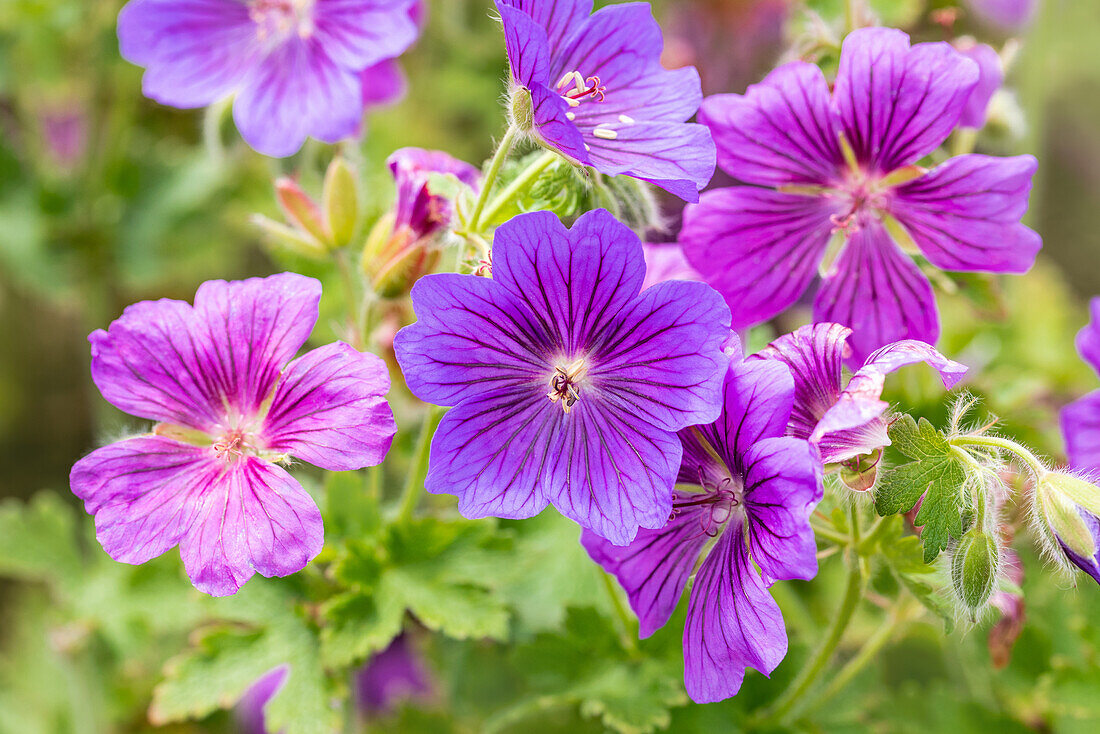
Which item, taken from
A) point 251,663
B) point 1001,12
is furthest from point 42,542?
point 1001,12

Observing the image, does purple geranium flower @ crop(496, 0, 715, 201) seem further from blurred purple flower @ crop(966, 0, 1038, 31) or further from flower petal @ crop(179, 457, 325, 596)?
blurred purple flower @ crop(966, 0, 1038, 31)

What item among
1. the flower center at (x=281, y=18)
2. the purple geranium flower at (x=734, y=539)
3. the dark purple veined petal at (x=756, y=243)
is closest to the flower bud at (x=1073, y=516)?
the purple geranium flower at (x=734, y=539)

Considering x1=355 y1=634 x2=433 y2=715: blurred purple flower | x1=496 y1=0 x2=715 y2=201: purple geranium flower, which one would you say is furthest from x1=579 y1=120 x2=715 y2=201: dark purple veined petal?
x1=355 y1=634 x2=433 y2=715: blurred purple flower

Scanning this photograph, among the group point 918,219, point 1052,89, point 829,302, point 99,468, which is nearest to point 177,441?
point 99,468

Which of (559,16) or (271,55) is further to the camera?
(271,55)

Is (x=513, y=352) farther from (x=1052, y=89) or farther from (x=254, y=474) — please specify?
(x=1052, y=89)

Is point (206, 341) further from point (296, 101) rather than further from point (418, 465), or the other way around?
point (296, 101)

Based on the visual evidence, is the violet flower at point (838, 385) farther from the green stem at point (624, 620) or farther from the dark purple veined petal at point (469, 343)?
the green stem at point (624, 620)
